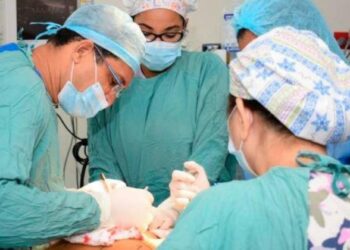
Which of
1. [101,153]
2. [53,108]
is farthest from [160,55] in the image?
[53,108]

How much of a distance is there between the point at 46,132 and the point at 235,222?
688 millimetres

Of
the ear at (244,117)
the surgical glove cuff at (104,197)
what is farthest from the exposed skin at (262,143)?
the surgical glove cuff at (104,197)

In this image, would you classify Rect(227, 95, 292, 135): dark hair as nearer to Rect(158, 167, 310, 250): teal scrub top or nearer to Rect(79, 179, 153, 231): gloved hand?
Rect(158, 167, 310, 250): teal scrub top

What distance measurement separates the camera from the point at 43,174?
1312 mm

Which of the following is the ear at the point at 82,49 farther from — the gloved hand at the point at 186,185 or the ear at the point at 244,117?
the ear at the point at 244,117

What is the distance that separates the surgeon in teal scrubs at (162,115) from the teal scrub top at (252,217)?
0.90 m

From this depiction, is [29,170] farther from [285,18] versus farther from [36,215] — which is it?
[285,18]

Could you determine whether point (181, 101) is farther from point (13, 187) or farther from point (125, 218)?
point (13, 187)

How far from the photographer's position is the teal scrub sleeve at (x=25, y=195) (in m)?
1.09

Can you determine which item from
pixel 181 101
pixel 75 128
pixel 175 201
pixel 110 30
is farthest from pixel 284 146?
pixel 75 128

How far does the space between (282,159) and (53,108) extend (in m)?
0.76

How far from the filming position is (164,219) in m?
1.52

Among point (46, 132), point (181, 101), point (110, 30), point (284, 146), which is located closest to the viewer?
point (284, 146)

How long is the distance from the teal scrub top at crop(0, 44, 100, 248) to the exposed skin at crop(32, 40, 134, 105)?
0.22 ft
